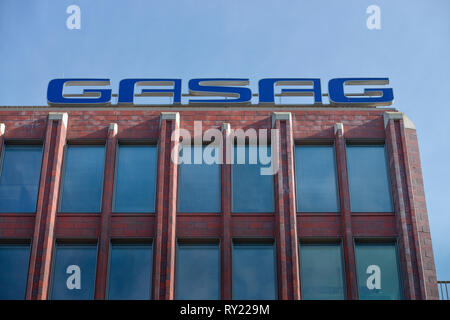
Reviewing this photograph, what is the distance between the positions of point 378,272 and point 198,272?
22.3ft

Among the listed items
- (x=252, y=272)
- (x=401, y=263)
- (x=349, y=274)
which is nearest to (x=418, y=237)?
(x=401, y=263)

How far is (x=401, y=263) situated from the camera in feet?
81.1

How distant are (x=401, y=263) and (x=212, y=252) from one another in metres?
7.15

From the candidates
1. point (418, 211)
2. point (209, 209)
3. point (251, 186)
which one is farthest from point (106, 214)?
point (418, 211)

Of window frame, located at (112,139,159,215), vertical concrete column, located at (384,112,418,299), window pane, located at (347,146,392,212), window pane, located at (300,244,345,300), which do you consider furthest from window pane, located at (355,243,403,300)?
window frame, located at (112,139,159,215)

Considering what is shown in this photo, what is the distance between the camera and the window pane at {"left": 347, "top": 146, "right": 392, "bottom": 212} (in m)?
26.2

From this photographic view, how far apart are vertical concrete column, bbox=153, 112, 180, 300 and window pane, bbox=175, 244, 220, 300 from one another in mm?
634

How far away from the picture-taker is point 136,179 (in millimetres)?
26750

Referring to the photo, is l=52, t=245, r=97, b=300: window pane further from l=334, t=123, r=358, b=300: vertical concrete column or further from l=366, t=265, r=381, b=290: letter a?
l=366, t=265, r=381, b=290: letter a

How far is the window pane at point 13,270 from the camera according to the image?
24.4 metres

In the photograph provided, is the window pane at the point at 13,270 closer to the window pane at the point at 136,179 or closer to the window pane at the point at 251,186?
the window pane at the point at 136,179

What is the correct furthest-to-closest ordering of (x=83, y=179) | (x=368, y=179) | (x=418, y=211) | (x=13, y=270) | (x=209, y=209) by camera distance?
(x=368, y=179) < (x=83, y=179) < (x=209, y=209) < (x=418, y=211) < (x=13, y=270)

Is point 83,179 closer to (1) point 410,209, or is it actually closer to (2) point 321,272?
(2) point 321,272
